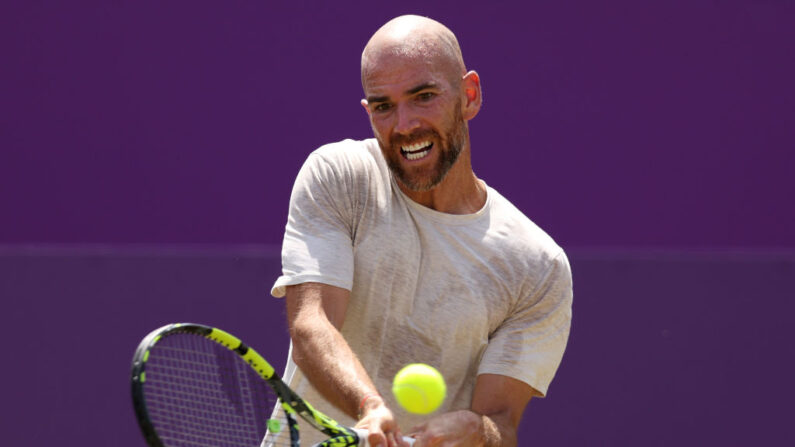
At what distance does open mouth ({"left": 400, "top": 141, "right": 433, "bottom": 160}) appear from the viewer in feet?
10.9

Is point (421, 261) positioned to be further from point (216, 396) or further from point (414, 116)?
point (216, 396)

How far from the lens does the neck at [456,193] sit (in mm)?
3447

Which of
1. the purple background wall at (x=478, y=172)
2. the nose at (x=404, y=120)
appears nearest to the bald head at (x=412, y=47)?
the nose at (x=404, y=120)

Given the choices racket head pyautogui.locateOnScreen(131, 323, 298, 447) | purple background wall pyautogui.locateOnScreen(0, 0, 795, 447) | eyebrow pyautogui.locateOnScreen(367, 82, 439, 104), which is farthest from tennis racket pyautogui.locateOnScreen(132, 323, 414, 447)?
purple background wall pyautogui.locateOnScreen(0, 0, 795, 447)

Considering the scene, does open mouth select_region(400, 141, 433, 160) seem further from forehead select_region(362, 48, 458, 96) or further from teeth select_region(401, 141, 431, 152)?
forehead select_region(362, 48, 458, 96)

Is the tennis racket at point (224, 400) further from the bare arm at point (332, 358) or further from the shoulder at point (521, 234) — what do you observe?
Result: the shoulder at point (521, 234)

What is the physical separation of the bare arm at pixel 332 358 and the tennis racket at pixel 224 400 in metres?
0.05

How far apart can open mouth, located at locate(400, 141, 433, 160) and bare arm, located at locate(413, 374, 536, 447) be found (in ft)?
2.08

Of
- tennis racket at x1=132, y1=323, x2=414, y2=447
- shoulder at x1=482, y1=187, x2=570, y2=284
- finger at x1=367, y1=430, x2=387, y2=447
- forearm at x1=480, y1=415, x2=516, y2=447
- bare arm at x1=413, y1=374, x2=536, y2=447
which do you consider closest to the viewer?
finger at x1=367, y1=430, x2=387, y2=447

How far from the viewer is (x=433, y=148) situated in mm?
3359

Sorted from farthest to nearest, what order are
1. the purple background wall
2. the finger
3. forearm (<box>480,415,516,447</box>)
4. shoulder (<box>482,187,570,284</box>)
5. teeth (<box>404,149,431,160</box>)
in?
the purple background wall → shoulder (<box>482,187,570,284</box>) → teeth (<box>404,149,431,160</box>) → forearm (<box>480,415,516,447</box>) → the finger

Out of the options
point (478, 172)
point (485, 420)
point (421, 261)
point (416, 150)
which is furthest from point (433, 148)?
point (478, 172)

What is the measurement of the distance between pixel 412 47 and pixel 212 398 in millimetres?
1076

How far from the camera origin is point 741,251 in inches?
216
